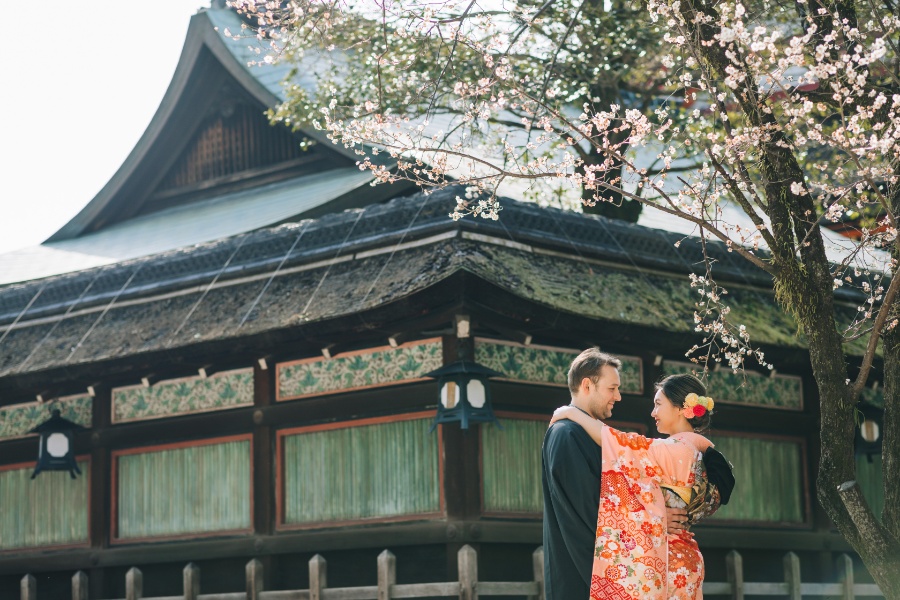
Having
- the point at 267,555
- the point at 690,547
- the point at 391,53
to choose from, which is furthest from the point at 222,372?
the point at 690,547

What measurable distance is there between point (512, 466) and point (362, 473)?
138cm

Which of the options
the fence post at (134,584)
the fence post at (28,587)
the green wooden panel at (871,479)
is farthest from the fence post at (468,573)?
the green wooden panel at (871,479)

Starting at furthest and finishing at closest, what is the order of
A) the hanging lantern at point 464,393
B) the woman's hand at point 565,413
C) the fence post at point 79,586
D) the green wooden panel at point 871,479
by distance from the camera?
the green wooden panel at point 871,479, the fence post at point 79,586, the hanging lantern at point 464,393, the woman's hand at point 565,413

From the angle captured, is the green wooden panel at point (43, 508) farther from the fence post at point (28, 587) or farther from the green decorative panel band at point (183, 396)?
the fence post at point (28, 587)

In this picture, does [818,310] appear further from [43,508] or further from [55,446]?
[43,508]

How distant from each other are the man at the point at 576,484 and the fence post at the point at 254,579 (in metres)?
5.67

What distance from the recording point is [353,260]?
12.2 meters

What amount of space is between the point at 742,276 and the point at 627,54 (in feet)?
10.4

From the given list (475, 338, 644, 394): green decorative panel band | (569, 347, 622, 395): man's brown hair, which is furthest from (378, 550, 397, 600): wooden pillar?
(569, 347, 622, 395): man's brown hair

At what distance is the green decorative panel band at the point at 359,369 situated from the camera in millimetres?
11633

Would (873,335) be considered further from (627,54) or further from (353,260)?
(627,54)

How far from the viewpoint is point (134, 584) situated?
1234 centimetres

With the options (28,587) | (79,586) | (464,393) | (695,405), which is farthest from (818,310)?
(28,587)

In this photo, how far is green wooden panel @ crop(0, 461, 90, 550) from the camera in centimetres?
1391
